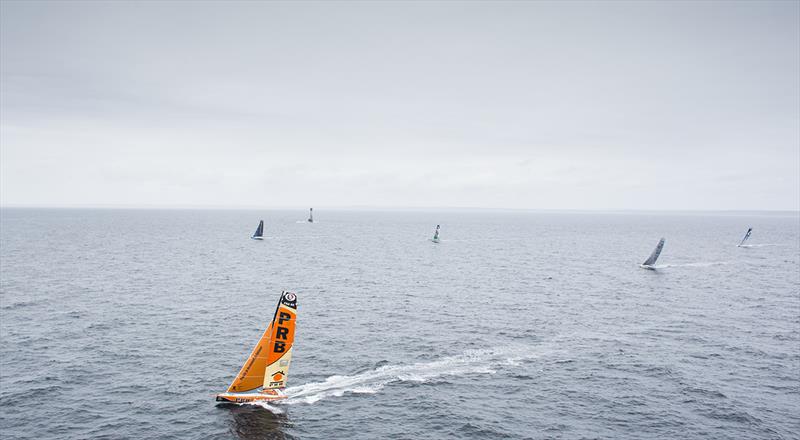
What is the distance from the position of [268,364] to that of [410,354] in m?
17.2

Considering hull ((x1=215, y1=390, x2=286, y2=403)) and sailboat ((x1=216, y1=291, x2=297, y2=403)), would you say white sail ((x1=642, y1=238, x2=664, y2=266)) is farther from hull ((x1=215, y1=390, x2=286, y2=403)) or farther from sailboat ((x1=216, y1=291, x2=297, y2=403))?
hull ((x1=215, y1=390, x2=286, y2=403))

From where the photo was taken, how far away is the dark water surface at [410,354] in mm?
39312

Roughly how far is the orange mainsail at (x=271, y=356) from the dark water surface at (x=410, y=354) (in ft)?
6.89

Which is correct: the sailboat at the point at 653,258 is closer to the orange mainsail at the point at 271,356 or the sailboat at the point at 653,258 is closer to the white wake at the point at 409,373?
the white wake at the point at 409,373

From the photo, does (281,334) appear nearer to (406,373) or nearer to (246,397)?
(246,397)

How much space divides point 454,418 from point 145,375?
28.7 m

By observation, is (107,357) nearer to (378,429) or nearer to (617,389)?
(378,429)

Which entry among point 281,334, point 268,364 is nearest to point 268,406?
point 268,364

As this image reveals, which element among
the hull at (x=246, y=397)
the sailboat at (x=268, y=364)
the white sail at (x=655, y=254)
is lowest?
the hull at (x=246, y=397)

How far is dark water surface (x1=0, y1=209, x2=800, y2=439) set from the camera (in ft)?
129

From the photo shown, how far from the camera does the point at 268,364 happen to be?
41.8 m

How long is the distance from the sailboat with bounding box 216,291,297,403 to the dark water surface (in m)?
1.28

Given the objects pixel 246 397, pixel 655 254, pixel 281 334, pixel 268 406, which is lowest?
pixel 268 406

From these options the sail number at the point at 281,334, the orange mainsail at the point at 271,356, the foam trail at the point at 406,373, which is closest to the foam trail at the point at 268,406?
the orange mainsail at the point at 271,356
